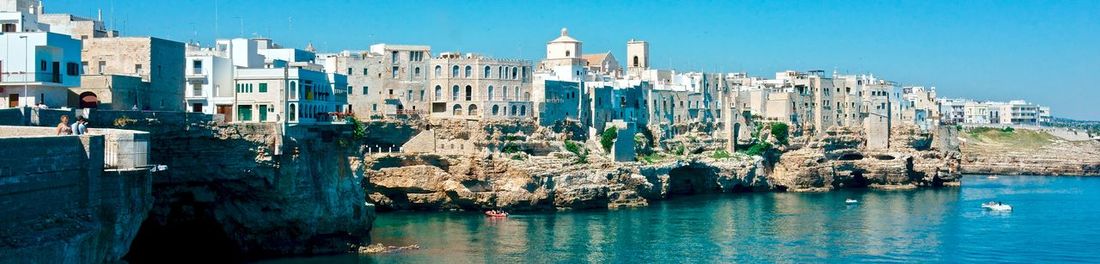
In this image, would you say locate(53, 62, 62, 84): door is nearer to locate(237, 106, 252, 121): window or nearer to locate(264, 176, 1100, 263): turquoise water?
locate(264, 176, 1100, 263): turquoise water

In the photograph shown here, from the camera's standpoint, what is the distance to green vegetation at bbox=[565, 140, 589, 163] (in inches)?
2621

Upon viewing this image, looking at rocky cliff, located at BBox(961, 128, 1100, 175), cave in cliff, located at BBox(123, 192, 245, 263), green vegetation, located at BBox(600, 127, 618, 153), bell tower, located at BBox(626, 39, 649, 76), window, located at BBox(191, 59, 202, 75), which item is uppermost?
bell tower, located at BBox(626, 39, 649, 76)

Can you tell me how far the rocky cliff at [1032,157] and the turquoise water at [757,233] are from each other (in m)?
42.7

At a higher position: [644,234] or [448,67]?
[448,67]

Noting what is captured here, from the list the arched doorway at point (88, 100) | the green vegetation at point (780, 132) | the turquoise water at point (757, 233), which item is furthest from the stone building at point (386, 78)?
the arched doorway at point (88, 100)

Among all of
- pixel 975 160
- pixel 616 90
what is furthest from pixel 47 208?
pixel 975 160

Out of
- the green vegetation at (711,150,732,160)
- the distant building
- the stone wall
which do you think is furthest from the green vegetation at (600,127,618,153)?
the stone wall

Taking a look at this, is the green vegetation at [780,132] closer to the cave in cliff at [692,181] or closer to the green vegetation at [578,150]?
the cave in cliff at [692,181]

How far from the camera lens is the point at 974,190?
86688 mm

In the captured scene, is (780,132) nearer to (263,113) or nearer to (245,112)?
(263,113)

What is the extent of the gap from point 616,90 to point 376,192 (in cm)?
2270

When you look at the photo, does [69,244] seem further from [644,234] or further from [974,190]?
[974,190]

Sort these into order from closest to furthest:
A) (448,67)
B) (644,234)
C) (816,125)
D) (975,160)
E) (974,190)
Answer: (644,234)
(448,67)
(974,190)
(816,125)
(975,160)

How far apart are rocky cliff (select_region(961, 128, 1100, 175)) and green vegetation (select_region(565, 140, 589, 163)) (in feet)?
185
